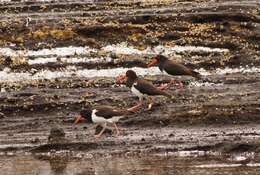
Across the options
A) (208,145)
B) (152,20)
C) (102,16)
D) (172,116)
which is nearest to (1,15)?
(102,16)

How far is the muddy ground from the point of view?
19.6 meters

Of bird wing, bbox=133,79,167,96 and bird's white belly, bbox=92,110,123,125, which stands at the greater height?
bird wing, bbox=133,79,167,96

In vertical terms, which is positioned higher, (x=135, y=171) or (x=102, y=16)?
(x=102, y=16)

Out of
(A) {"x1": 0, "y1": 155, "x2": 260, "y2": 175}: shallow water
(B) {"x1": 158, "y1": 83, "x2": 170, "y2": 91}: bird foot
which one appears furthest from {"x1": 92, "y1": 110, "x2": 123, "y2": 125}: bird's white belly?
(B) {"x1": 158, "y1": 83, "x2": 170, "y2": 91}: bird foot

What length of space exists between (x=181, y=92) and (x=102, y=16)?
8782mm

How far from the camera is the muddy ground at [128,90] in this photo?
1958 centimetres

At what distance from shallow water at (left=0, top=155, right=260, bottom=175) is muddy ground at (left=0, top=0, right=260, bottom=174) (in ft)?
1.59

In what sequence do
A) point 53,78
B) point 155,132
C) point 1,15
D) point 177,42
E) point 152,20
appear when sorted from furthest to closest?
point 1,15 < point 152,20 < point 177,42 < point 53,78 < point 155,132

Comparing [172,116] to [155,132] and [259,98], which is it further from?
[259,98]

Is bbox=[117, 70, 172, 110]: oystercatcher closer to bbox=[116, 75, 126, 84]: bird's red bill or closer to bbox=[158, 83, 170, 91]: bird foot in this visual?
bbox=[158, 83, 170, 91]: bird foot

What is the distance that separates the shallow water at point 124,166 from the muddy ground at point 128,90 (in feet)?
1.59

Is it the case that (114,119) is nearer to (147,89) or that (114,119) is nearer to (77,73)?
(147,89)

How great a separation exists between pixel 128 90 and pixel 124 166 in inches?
249

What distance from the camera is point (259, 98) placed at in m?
22.2
